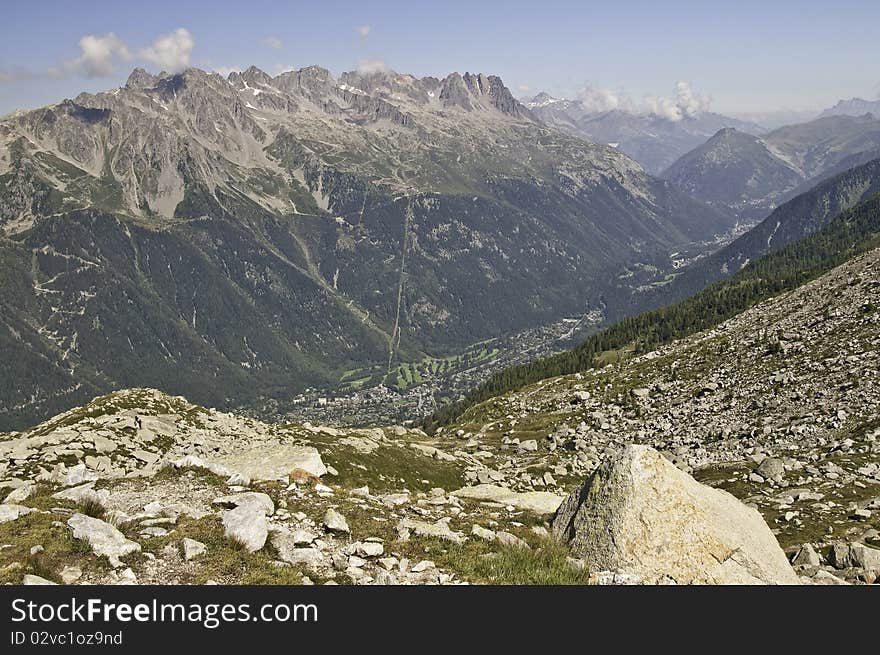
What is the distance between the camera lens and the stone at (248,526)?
1655cm

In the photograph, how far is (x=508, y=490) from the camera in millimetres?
37812

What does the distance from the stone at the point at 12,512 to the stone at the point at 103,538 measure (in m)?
2.22

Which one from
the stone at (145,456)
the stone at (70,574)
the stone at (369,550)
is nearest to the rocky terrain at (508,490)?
the stone at (369,550)

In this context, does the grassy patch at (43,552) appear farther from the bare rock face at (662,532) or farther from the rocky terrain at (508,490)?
the bare rock face at (662,532)

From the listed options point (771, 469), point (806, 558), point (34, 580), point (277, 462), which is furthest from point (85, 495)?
point (771, 469)

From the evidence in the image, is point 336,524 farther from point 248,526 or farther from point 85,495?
point 85,495

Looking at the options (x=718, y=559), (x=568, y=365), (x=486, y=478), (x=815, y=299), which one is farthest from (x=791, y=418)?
(x=568, y=365)

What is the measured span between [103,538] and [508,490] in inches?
1048

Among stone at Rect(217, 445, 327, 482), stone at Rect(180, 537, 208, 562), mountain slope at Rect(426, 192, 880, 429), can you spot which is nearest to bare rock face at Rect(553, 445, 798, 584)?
stone at Rect(180, 537, 208, 562)

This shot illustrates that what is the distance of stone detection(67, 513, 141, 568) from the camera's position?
49.4 feet

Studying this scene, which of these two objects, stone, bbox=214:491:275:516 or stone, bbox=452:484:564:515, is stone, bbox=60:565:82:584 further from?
stone, bbox=452:484:564:515

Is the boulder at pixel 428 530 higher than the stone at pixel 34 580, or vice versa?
the stone at pixel 34 580
